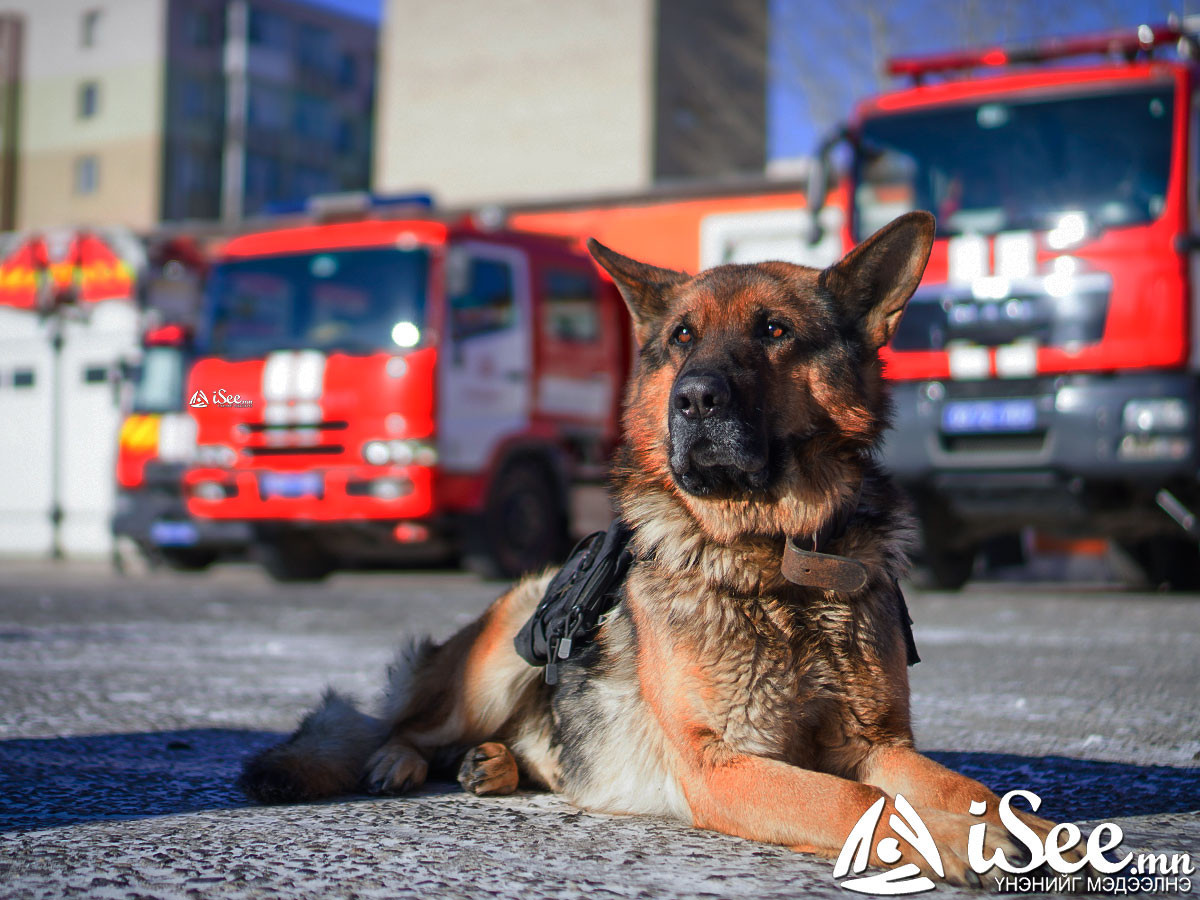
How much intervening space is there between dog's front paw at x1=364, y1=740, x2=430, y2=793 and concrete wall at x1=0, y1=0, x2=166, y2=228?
2028 inches

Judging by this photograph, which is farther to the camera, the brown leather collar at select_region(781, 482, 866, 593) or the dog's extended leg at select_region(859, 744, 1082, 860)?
the brown leather collar at select_region(781, 482, 866, 593)

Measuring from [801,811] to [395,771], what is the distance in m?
1.23

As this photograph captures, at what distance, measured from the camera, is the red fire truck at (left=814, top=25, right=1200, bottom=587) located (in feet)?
29.5

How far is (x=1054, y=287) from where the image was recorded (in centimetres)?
930

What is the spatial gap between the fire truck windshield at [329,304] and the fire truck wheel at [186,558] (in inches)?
139

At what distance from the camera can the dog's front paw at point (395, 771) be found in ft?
11.1

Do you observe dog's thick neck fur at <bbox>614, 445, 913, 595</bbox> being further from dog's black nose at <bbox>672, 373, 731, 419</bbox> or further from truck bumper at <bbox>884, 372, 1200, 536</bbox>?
truck bumper at <bbox>884, 372, 1200, 536</bbox>

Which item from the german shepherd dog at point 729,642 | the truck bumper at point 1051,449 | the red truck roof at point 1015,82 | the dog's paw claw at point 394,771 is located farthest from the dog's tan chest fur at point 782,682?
the red truck roof at point 1015,82

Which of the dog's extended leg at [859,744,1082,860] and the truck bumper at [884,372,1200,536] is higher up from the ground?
the truck bumper at [884,372,1200,536]

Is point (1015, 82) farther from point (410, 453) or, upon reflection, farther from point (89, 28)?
point (89, 28)

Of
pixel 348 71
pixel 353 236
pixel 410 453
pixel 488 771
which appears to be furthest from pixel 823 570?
pixel 348 71

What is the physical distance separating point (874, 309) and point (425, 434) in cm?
751

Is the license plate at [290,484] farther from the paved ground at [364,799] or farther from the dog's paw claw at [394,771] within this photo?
the dog's paw claw at [394,771]

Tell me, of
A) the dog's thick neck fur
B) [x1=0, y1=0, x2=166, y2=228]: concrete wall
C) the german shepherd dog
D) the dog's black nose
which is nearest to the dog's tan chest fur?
the german shepherd dog
